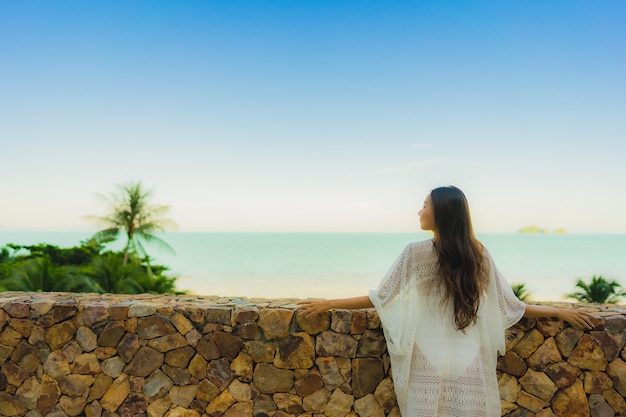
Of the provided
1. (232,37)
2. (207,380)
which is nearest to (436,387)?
(207,380)

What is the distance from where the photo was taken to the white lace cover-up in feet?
7.47

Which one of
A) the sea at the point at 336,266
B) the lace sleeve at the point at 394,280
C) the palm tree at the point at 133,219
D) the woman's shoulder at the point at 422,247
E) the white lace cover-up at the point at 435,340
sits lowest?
the sea at the point at 336,266

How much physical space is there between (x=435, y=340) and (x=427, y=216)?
2.07 feet

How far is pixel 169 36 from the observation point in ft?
68.6

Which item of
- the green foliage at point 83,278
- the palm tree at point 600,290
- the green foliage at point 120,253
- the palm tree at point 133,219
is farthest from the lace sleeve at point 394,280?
the palm tree at point 133,219

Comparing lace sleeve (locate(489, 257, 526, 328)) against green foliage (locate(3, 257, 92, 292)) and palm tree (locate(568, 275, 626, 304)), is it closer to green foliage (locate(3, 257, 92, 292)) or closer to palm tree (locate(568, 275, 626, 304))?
green foliage (locate(3, 257, 92, 292))

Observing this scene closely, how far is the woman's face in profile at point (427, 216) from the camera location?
7.68 feet

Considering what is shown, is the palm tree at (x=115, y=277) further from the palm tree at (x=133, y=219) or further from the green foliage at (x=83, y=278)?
the palm tree at (x=133, y=219)

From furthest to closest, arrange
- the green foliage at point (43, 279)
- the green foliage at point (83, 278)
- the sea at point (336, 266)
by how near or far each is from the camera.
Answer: the sea at point (336, 266), the green foliage at point (83, 278), the green foliage at point (43, 279)

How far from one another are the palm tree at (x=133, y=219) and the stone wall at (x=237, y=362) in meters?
22.6

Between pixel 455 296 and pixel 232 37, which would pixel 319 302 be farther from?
pixel 232 37

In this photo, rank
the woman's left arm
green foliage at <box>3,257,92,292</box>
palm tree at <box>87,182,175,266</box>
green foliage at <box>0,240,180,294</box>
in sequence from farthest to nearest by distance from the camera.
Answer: palm tree at <box>87,182,175,266</box> < green foliage at <box>0,240,180,294</box> < green foliage at <box>3,257,92,292</box> < the woman's left arm

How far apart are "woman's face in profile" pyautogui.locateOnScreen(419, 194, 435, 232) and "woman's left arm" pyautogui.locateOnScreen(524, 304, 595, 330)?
2.78ft

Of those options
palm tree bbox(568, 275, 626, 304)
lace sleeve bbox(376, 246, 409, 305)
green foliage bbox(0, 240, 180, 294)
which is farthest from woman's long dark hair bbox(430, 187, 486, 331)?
palm tree bbox(568, 275, 626, 304)
